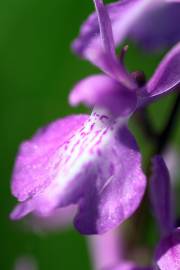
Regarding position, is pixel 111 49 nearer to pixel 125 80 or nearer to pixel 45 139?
pixel 125 80

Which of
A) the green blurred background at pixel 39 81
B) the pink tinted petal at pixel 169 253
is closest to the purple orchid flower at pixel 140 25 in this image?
the pink tinted petal at pixel 169 253

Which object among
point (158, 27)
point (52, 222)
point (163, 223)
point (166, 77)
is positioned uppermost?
point (166, 77)

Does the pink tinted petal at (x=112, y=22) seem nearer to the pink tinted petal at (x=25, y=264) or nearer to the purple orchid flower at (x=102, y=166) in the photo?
the purple orchid flower at (x=102, y=166)

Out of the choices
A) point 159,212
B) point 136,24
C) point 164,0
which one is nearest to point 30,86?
point 136,24

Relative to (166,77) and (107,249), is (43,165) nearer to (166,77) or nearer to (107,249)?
(166,77)

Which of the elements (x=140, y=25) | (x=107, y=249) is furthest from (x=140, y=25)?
(x=107, y=249)

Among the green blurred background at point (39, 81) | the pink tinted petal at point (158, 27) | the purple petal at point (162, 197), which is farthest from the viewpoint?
the green blurred background at point (39, 81)

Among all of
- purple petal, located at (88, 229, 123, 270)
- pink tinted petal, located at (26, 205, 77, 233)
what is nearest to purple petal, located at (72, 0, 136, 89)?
purple petal, located at (88, 229, 123, 270)
